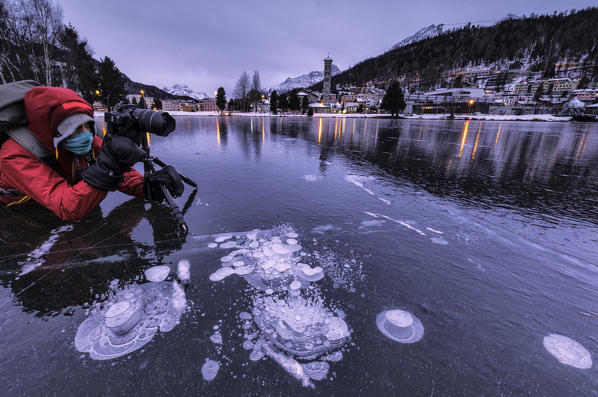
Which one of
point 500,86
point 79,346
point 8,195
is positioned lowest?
point 79,346

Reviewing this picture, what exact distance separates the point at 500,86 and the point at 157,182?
518 feet

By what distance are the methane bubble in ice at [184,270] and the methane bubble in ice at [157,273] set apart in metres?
0.08

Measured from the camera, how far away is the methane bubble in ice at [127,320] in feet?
4.12

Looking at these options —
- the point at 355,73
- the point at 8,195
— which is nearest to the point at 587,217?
the point at 8,195

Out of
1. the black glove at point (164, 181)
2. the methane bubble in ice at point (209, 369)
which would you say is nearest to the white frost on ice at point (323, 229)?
the black glove at point (164, 181)

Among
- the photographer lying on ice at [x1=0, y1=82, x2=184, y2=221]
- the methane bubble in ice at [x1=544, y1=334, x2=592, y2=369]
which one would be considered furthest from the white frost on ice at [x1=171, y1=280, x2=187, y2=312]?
the methane bubble in ice at [x1=544, y1=334, x2=592, y2=369]

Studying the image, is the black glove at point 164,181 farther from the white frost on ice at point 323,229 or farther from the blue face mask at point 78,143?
the white frost on ice at point 323,229

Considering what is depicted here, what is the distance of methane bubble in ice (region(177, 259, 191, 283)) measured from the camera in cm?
179

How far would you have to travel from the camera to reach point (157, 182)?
8.81 feet

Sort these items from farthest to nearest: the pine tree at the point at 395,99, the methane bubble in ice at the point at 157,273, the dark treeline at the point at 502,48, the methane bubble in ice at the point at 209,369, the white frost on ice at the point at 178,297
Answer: the dark treeline at the point at 502,48
the pine tree at the point at 395,99
the methane bubble in ice at the point at 157,273
the white frost on ice at the point at 178,297
the methane bubble in ice at the point at 209,369

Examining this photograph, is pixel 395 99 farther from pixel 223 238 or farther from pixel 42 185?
pixel 42 185

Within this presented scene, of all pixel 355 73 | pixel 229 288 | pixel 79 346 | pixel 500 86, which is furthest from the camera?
pixel 355 73

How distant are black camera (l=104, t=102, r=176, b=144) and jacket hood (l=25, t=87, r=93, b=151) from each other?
0.21m

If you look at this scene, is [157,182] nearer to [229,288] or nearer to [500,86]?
[229,288]
